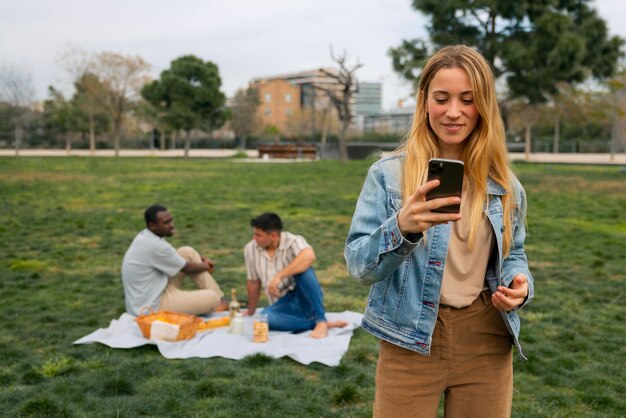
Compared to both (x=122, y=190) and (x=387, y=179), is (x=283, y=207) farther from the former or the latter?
(x=387, y=179)

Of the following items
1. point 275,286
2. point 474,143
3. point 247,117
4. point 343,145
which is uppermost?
point 247,117

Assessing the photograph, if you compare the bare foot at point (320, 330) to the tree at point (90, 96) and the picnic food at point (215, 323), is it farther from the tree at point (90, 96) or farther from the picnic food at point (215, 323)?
the tree at point (90, 96)

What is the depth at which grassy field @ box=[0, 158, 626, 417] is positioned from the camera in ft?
13.9

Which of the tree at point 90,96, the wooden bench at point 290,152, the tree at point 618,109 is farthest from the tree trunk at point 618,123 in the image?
the tree at point 90,96

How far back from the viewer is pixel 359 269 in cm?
183

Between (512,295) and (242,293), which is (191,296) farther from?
(512,295)

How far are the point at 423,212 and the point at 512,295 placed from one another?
0.49m

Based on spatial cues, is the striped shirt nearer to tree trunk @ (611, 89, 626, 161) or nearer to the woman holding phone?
the woman holding phone

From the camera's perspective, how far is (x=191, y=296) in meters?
6.16

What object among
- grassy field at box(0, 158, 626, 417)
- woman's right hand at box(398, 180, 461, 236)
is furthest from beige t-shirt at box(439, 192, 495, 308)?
grassy field at box(0, 158, 626, 417)

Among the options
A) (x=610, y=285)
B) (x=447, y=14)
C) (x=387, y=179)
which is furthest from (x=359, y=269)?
(x=447, y=14)

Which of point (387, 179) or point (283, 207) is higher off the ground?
point (387, 179)

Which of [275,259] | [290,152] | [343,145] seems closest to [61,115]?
[290,152]

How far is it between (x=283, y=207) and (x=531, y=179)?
1225 cm
